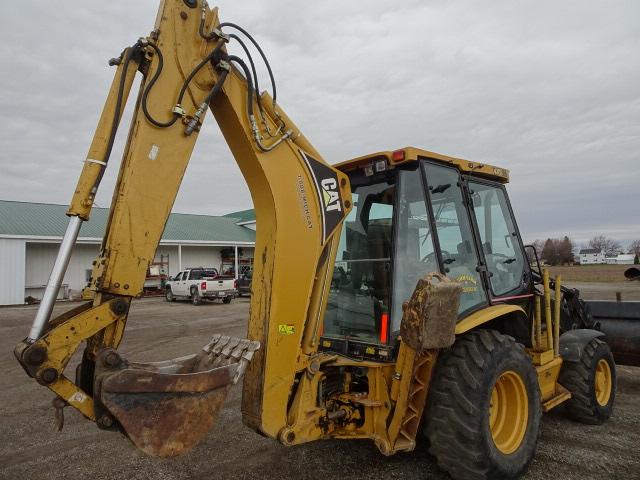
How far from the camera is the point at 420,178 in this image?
3689 millimetres

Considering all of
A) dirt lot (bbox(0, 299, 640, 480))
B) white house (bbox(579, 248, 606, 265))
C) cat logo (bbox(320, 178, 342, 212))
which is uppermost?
white house (bbox(579, 248, 606, 265))

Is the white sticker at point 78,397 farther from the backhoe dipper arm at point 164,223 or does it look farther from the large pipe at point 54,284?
the large pipe at point 54,284

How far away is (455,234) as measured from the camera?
391 cm

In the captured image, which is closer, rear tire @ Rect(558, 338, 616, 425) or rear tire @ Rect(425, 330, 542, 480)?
rear tire @ Rect(425, 330, 542, 480)

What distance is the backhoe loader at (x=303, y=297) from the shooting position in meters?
2.47

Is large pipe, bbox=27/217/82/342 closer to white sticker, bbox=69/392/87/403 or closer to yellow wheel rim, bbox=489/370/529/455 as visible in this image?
white sticker, bbox=69/392/87/403

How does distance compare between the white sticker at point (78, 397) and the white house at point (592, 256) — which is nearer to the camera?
the white sticker at point (78, 397)

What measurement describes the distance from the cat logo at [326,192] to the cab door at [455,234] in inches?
31.6

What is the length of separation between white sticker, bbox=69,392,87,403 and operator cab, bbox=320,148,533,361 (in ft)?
5.96

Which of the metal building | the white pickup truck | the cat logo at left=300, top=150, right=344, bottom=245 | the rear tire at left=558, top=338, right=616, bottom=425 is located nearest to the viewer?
the cat logo at left=300, top=150, right=344, bottom=245

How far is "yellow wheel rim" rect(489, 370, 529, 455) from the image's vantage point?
361 centimetres

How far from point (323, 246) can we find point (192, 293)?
19.0m

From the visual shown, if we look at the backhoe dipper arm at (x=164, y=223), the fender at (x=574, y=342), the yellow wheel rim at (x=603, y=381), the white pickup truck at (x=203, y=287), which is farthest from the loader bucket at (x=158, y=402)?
the white pickup truck at (x=203, y=287)

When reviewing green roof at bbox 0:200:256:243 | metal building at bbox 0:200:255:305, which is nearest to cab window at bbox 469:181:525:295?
metal building at bbox 0:200:255:305
